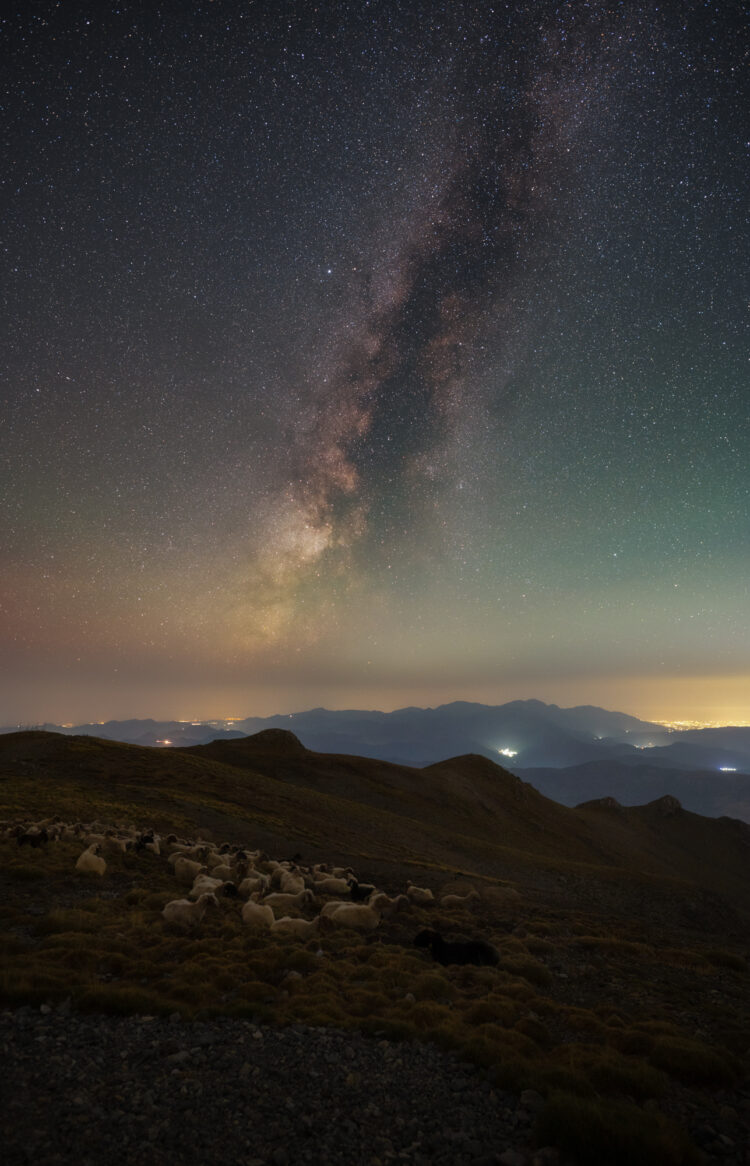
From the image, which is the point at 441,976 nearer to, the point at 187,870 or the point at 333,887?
the point at 333,887

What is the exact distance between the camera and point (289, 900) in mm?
17109

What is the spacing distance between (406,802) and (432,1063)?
223ft

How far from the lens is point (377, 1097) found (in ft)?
23.7

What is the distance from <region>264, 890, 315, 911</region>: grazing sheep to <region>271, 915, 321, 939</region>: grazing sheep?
1.43 m

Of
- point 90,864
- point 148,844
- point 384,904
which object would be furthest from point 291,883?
point 148,844

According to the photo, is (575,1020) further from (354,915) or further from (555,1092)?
(354,915)

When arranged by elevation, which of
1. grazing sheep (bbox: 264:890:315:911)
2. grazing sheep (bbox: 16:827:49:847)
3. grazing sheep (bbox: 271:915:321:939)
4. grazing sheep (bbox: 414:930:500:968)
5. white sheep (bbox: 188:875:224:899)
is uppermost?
grazing sheep (bbox: 16:827:49:847)

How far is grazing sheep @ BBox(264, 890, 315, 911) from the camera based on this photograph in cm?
1662

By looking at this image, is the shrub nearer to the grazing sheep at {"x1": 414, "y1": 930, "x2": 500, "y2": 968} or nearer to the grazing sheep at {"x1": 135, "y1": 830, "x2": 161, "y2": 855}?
the grazing sheep at {"x1": 414, "y1": 930, "x2": 500, "y2": 968}

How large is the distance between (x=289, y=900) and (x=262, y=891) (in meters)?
1.29

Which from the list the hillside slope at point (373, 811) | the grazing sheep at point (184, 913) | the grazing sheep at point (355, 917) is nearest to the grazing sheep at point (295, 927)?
the grazing sheep at point (355, 917)

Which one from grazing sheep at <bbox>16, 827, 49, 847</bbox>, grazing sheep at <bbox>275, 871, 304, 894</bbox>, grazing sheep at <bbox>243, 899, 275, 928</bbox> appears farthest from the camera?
grazing sheep at <bbox>16, 827, 49, 847</bbox>

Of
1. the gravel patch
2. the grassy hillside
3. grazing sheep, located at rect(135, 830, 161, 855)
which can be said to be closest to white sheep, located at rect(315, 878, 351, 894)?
the grassy hillside

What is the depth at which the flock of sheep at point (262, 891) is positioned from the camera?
14.4m
